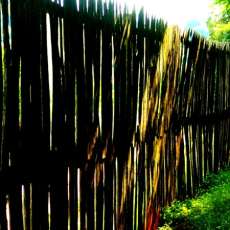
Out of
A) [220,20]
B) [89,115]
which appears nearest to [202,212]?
[89,115]

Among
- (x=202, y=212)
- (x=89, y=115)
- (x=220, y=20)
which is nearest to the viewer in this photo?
(x=89, y=115)

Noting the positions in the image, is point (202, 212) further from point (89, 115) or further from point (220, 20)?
point (220, 20)

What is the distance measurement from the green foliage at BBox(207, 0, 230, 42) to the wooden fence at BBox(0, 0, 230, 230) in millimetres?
6226

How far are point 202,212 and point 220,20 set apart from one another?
482 inches

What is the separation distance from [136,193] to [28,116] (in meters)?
1.98

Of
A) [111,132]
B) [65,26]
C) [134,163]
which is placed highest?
→ [65,26]

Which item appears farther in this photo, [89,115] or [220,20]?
[220,20]

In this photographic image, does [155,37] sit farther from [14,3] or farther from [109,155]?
[14,3]

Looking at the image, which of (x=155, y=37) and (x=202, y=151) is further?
(x=202, y=151)

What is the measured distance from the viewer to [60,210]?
2898 mm

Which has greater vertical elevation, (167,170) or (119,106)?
(119,106)

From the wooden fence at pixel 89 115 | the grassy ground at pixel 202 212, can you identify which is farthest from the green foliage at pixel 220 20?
the grassy ground at pixel 202 212

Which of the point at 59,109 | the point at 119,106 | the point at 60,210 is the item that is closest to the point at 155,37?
the point at 119,106

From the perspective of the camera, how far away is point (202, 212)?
507 cm
